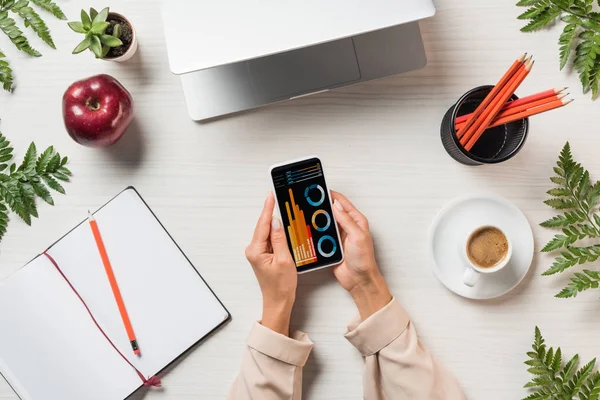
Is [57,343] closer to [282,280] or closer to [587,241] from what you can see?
[282,280]

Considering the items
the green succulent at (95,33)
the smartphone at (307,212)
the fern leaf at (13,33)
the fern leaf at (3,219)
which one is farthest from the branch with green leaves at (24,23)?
the smartphone at (307,212)

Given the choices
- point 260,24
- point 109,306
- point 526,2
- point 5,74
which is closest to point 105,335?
point 109,306

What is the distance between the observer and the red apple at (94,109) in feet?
2.89

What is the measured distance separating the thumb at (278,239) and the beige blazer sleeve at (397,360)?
0.60 ft

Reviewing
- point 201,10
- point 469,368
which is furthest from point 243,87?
point 469,368

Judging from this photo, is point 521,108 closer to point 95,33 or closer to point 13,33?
point 95,33

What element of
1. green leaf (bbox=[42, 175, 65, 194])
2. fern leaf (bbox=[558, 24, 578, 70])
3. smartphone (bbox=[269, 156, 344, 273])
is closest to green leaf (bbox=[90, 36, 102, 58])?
green leaf (bbox=[42, 175, 65, 194])

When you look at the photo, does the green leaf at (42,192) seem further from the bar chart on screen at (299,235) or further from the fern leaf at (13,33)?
the bar chart on screen at (299,235)

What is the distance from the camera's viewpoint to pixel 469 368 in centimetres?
97

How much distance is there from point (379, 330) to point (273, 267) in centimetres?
21

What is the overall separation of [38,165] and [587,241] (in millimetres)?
1006

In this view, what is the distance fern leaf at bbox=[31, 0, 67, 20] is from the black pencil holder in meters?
0.70

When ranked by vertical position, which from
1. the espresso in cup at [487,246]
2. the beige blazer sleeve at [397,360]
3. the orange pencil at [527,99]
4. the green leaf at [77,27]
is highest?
the green leaf at [77,27]

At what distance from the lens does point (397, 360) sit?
→ 92cm
